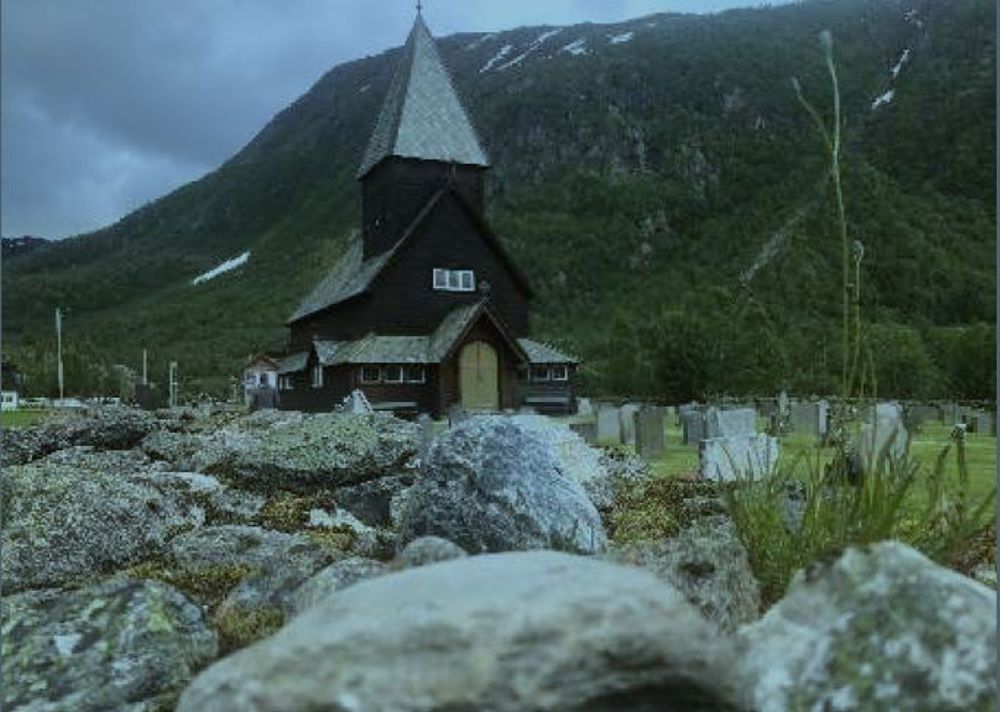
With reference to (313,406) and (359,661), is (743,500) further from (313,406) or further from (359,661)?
(313,406)

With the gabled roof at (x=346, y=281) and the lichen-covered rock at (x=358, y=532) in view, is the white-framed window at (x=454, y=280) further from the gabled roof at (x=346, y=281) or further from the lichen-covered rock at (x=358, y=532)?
the lichen-covered rock at (x=358, y=532)

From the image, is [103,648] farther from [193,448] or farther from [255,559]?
[193,448]

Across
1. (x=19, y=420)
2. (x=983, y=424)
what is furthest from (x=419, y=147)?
(x=983, y=424)

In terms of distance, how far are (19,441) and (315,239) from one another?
620 ft

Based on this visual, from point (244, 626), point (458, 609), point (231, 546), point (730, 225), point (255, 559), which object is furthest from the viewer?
point (730, 225)

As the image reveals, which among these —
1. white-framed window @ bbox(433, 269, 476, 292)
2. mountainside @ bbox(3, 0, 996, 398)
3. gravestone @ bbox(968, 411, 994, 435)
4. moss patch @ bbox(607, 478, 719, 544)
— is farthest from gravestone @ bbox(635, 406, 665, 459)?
white-framed window @ bbox(433, 269, 476, 292)

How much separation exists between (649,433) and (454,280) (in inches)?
1045

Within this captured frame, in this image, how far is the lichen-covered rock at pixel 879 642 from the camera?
2.96 metres

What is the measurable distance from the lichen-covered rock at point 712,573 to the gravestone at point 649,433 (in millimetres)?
12990

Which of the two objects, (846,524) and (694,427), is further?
(694,427)

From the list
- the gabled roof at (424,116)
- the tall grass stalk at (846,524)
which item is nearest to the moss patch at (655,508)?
the tall grass stalk at (846,524)

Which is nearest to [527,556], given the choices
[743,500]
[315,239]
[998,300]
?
[998,300]

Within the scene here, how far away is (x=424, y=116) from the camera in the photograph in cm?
4603

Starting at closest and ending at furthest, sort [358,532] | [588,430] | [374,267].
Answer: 1. [358,532]
2. [588,430]
3. [374,267]
